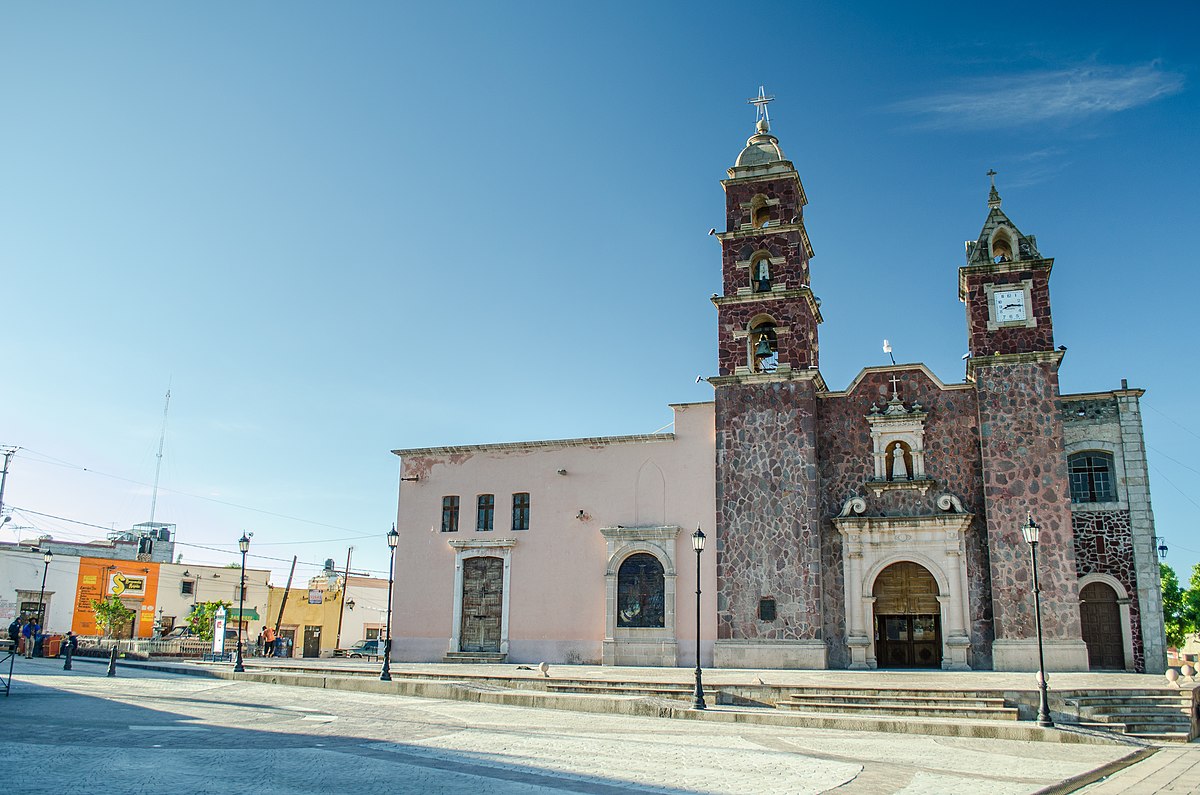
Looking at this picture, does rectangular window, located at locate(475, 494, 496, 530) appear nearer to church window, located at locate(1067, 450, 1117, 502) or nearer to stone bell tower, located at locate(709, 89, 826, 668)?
stone bell tower, located at locate(709, 89, 826, 668)

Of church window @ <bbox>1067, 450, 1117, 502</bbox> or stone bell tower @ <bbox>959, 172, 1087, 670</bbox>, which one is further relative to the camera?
church window @ <bbox>1067, 450, 1117, 502</bbox>

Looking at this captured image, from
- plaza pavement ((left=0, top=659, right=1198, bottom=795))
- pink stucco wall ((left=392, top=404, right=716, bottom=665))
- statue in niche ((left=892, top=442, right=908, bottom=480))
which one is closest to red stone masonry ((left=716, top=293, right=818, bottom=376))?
pink stucco wall ((left=392, top=404, right=716, bottom=665))

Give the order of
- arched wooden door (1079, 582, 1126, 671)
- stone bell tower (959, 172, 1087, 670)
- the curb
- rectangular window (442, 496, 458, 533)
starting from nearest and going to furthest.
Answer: the curb → stone bell tower (959, 172, 1087, 670) → arched wooden door (1079, 582, 1126, 671) → rectangular window (442, 496, 458, 533)

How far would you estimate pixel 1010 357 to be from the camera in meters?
25.7

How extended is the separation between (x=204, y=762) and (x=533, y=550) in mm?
19708

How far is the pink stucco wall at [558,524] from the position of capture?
91.6ft

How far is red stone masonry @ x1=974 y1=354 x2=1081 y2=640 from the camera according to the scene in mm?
24156

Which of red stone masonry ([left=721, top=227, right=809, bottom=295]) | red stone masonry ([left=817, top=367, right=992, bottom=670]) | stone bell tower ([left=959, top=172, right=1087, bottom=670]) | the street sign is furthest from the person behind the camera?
the street sign

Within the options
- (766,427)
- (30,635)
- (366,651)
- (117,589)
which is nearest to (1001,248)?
(766,427)

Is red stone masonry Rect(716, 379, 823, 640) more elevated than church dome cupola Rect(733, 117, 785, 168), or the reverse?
church dome cupola Rect(733, 117, 785, 168)

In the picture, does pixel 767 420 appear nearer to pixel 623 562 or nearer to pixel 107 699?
pixel 623 562

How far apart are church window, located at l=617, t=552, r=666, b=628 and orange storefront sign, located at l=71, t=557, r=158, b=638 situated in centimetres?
3151

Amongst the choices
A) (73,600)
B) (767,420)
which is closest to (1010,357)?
(767,420)

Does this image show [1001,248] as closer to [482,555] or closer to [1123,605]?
[1123,605]
